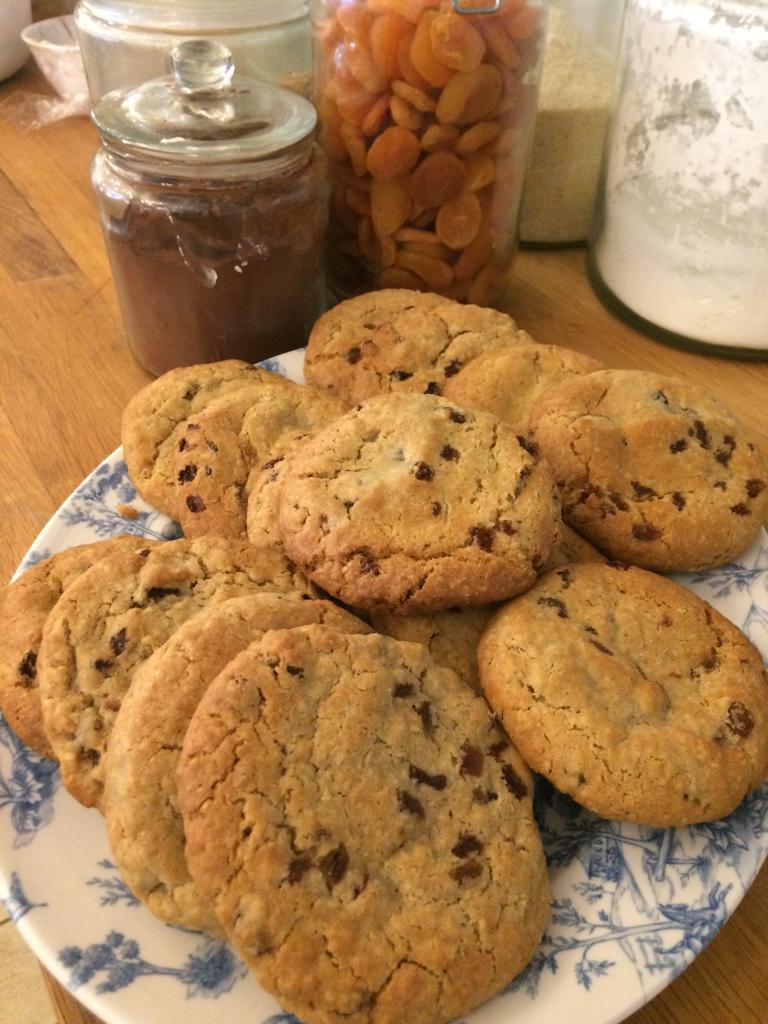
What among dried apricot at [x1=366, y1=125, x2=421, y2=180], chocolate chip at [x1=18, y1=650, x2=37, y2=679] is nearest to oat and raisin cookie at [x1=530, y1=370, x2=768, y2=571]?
dried apricot at [x1=366, y1=125, x2=421, y2=180]

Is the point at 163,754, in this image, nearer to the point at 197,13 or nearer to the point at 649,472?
the point at 649,472

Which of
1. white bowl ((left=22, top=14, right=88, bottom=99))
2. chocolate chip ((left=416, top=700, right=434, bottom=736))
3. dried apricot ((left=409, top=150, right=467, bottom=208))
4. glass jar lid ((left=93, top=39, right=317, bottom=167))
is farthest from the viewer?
white bowl ((left=22, top=14, right=88, bottom=99))

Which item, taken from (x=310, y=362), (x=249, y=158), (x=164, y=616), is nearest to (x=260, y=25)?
(x=249, y=158)

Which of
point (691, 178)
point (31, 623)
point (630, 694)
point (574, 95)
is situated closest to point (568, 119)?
point (574, 95)

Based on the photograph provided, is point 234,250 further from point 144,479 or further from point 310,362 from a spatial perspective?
point 144,479

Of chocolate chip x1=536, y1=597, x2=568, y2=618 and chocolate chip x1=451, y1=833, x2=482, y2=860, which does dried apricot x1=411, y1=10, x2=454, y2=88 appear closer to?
chocolate chip x1=536, y1=597, x2=568, y2=618

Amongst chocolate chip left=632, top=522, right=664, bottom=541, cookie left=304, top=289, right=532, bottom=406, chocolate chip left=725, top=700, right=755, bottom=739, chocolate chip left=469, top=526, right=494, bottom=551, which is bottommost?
chocolate chip left=725, top=700, right=755, bottom=739

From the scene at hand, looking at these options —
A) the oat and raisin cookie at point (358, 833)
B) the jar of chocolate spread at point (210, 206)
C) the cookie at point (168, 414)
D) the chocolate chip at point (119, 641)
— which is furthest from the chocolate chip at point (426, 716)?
the jar of chocolate spread at point (210, 206)
